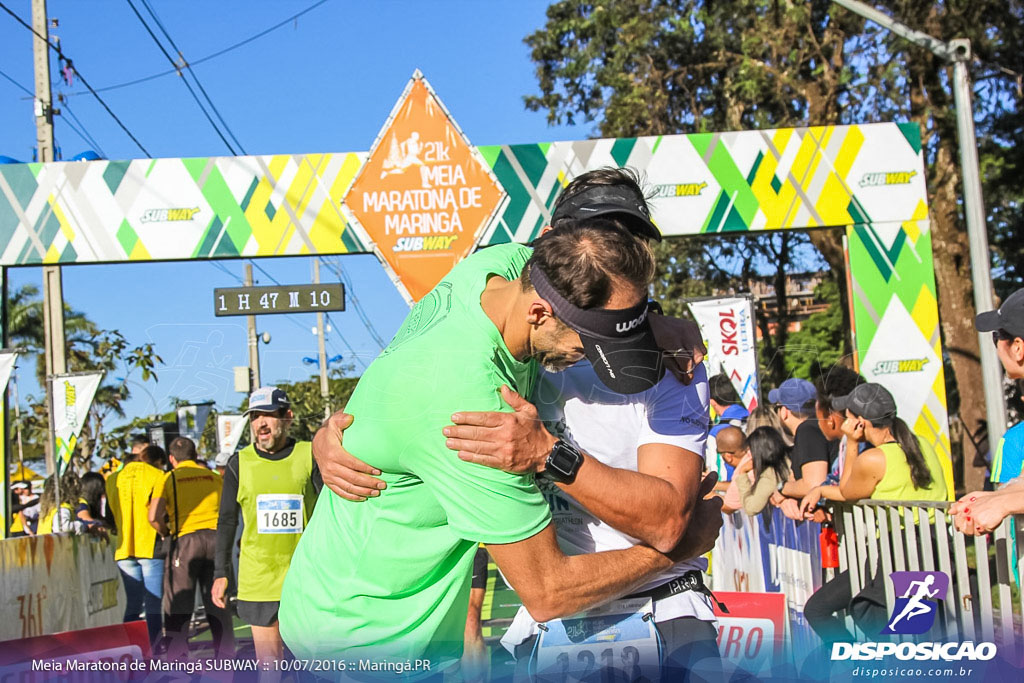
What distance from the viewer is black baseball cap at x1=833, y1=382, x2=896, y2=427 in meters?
4.97

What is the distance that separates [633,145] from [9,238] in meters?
5.60

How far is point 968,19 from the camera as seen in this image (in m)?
13.1

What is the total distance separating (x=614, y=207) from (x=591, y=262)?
437 mm

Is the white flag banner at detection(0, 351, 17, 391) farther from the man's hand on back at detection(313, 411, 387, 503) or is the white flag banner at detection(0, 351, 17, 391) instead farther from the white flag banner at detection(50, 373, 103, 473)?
the man's hand on back at detection(313, 411, 387, 503)

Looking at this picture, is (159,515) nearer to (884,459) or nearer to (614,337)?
(884,459)

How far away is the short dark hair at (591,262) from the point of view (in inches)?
74.5

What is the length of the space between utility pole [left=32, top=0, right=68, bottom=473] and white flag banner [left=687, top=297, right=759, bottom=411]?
5.51 meters

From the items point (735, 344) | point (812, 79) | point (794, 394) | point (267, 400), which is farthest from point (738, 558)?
point (812, 79)

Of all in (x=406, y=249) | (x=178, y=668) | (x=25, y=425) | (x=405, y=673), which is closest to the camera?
(x=405, y=673)

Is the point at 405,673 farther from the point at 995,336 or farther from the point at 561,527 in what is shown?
A: the point at 995,336

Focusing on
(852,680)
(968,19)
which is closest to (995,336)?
(852,680)

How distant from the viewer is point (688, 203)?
28.7 ft

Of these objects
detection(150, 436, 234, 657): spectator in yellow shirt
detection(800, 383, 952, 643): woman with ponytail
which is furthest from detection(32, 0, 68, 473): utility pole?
detection(800, 383, 952, 643): woman with ponytail

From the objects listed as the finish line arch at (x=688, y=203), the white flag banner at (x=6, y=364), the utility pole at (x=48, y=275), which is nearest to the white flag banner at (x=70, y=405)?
the utility pole at (x=48, y=275)
